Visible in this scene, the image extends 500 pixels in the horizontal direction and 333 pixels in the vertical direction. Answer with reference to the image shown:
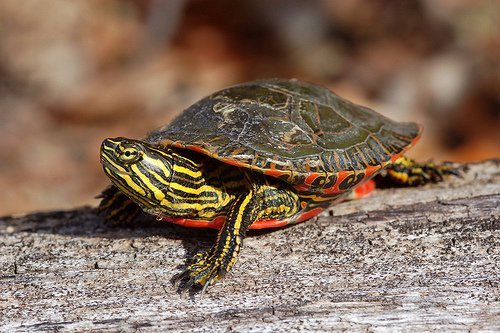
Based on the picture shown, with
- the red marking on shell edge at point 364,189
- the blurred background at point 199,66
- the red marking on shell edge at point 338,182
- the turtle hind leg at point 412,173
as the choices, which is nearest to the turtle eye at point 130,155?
the red marking on shell edge at point 338,182

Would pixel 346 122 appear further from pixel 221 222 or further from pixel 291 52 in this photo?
pixel 291 52

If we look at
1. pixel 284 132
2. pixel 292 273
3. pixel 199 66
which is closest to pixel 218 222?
pixel 292 273

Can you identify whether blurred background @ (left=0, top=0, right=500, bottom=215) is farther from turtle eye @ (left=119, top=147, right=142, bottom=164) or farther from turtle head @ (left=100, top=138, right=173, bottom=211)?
turtle eye @ (left=119, top=147, right=142, bottom=164)

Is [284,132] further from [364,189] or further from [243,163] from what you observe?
[364,189]

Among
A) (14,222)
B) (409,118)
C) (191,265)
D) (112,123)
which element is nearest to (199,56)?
(112,123)

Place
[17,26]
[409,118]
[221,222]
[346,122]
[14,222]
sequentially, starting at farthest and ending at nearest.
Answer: [17,26], [409,118], [14,222], [346,122], [221,222]

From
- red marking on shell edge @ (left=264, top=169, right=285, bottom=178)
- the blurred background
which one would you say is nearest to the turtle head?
red marking on shell edge @ (left=264, top=169, right=285, bottom=178)
